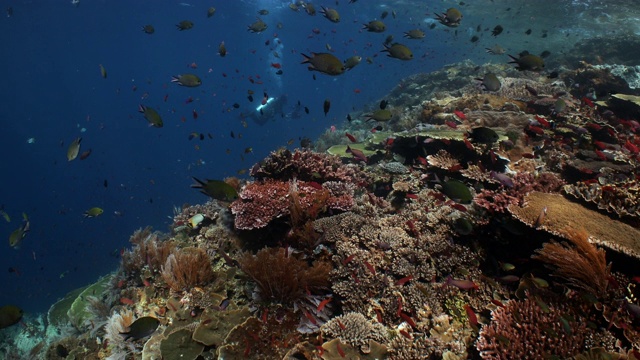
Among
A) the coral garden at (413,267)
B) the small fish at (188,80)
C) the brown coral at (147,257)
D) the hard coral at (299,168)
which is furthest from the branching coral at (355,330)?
the small fish at (188,80)

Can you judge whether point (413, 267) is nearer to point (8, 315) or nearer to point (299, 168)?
point (299, 168)

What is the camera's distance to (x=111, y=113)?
440 feet

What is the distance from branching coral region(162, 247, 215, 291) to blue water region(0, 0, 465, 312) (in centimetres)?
684

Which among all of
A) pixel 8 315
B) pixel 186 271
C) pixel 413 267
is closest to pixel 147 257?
pixel 186 271

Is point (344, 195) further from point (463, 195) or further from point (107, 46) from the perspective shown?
point (107, 46)

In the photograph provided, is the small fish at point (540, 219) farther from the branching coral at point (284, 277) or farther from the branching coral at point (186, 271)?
the branching coral at point (186, 271)

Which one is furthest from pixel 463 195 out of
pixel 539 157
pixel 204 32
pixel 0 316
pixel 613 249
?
pixel 204 32

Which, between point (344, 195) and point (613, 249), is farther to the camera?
point (344, 195)

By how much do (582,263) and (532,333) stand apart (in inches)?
37.6

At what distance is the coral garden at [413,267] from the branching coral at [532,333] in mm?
14

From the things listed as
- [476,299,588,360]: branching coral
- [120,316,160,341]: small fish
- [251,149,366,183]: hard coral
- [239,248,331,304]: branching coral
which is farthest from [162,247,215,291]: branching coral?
[476,299,588,360]: branching coral

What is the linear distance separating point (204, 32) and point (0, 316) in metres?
75.6

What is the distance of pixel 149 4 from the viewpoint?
42.9m

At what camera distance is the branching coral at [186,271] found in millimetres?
5387
